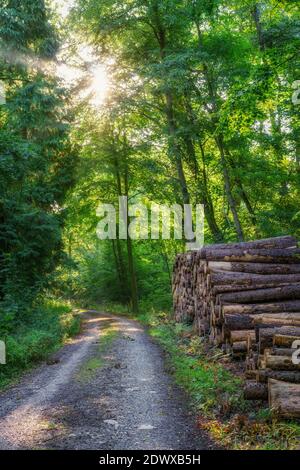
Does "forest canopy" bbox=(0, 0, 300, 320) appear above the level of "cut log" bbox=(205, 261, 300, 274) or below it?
above

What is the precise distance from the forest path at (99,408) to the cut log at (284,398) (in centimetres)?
113

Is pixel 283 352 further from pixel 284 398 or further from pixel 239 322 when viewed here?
pixel 239 322

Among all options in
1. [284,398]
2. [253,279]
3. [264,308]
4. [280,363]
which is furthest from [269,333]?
[253,279]

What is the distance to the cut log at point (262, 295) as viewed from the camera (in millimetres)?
10430

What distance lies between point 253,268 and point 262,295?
1.38 m

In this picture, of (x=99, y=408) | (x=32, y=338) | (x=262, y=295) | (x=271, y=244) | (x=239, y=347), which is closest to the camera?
(x=99, y=408)

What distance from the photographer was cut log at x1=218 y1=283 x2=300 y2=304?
411 inches

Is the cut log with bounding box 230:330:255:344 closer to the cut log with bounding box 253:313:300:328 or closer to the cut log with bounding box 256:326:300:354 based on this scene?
the cut log with bounding box 253:313:300:328

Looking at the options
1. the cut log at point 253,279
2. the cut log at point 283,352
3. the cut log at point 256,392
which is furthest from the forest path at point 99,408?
the cut log at point 253,279

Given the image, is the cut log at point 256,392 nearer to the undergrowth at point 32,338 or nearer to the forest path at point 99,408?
the forest path at point 99,408

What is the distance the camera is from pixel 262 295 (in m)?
10.5

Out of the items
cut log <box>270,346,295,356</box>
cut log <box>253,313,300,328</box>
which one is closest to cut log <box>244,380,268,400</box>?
cut log <box>270,346,295,356</box>
